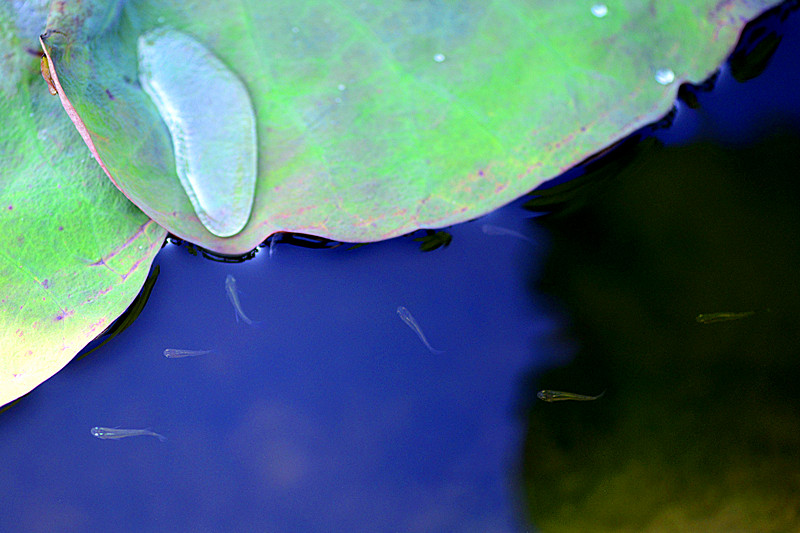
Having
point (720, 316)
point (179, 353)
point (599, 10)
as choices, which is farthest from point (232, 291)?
point (720, 316)

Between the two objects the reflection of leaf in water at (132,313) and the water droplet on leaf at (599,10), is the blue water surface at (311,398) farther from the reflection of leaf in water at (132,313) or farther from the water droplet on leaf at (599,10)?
the water droplet on leaf at (599,10)

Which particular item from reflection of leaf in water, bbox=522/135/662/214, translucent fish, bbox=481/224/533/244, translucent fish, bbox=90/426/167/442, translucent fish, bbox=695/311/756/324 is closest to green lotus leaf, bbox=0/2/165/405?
translucent fish, bbox=90/426/167/442

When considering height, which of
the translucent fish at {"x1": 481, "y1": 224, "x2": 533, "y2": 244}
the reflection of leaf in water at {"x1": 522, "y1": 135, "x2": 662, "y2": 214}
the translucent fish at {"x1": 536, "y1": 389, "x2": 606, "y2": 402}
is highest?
the reflection of leaf in water at {"x1": 522, "y1": 135, "x2": 662, "y2": 214}

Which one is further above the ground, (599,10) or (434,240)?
(599,10)

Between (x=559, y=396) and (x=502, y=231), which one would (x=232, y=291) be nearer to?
(x=502, y=231)

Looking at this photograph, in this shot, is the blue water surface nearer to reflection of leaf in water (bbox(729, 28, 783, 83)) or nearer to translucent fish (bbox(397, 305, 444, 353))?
translucent fish (bbox(397, 305, 444, 353))

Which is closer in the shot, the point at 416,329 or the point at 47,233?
the point at 47,233

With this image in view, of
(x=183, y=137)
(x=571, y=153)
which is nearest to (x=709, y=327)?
(x=571, y=153)
